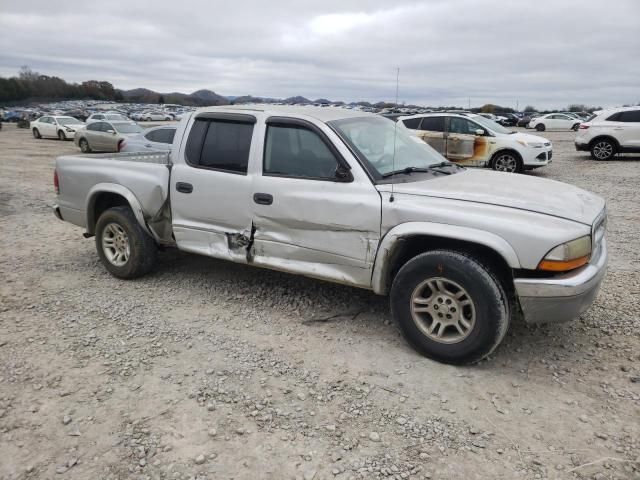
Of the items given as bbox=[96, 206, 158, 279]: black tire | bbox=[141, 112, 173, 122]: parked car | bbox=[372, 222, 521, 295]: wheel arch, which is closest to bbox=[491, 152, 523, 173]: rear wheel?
bbox=[372, 222, 521, 295]: wheel arch

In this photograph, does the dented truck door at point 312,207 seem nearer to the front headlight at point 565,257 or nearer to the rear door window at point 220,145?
the rear door window at point 220,145

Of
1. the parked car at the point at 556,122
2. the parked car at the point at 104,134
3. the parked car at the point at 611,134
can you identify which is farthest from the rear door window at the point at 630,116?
the parked car at the point at 556,122

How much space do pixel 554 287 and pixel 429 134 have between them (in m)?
10.5

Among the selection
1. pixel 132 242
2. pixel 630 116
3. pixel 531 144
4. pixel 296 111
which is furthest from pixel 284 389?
pixel 630 116

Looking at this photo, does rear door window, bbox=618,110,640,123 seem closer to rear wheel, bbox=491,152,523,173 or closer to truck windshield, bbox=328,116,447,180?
rear wheel, bbox=491,152,523,173

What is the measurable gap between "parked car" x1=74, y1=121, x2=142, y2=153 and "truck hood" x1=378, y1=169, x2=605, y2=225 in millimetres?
17488

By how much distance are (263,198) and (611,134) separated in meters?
15.2

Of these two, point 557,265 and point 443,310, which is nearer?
point 557,265

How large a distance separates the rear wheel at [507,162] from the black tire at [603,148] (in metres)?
4.78

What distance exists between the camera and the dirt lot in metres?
2.65

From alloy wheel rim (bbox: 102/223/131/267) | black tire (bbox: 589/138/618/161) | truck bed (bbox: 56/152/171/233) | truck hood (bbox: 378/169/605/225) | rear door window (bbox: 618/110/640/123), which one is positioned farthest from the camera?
black tire (bbox: 589/138/618/161)

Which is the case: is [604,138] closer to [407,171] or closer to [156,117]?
[407,171]

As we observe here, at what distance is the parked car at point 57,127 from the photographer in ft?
88.2

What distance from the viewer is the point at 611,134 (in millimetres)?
15617
